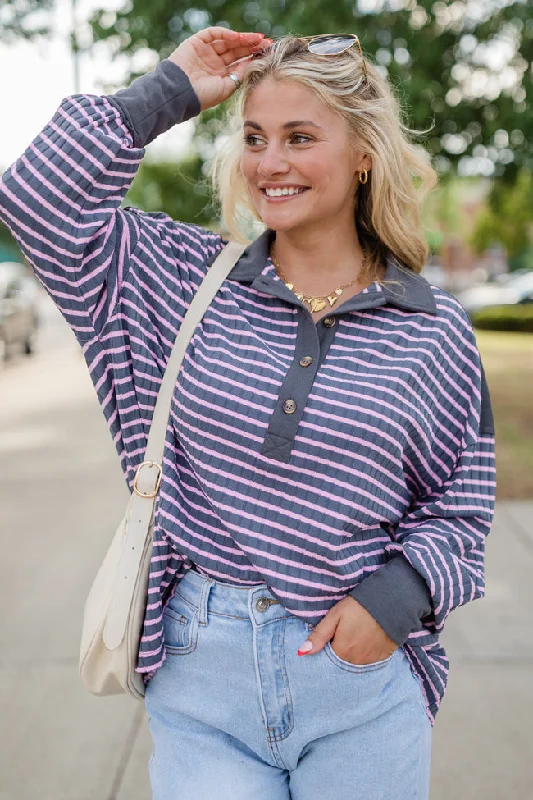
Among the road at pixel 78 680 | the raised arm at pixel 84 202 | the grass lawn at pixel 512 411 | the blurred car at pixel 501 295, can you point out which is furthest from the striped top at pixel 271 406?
the blurred car at pixel 501 295

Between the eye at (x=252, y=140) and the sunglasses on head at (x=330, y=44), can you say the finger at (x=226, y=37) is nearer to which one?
the sunglasses on head at (x=330, y=44)

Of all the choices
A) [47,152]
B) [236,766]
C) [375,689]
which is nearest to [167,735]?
[236,766]

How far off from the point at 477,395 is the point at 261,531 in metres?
0.56

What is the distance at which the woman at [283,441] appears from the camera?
1.67 meters

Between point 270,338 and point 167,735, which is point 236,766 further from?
point 270,338

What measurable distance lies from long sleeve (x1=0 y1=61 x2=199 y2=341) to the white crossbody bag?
8.0 inches

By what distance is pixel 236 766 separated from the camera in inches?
65.9

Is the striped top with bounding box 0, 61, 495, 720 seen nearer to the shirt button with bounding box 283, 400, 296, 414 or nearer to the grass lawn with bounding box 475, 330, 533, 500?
the shirt button with bounding box 283, 400, 296, 414

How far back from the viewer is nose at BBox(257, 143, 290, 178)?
5.99 feet

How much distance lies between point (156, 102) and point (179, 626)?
3.64ft

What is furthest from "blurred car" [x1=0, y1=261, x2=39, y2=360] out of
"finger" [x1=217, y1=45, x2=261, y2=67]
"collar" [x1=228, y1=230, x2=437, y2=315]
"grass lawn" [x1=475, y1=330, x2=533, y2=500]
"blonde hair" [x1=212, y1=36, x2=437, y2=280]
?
"collar" [x1=228, y1=230, x2=437, y2=315]

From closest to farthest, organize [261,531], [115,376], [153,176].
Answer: [261,531] → [115,376] → [153,176]

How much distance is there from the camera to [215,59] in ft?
6.62

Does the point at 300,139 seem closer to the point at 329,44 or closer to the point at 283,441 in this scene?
the point at 329,44
